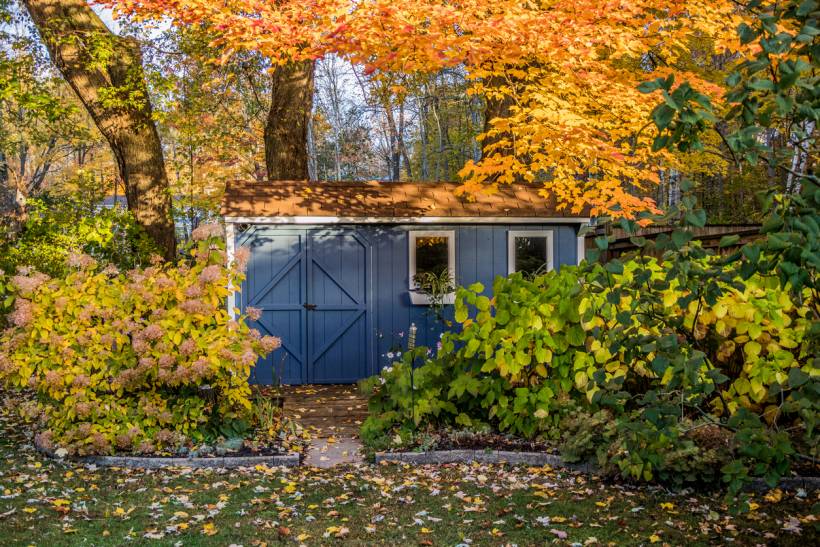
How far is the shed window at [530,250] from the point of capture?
9914 mm

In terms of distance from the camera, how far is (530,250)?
32.6ft

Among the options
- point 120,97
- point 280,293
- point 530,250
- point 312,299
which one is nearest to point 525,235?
point 530,250

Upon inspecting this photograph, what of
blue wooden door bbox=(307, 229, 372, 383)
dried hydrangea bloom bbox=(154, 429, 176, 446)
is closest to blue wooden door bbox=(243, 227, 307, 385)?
blue wooden door bbox=(307, 229, 372, 383)

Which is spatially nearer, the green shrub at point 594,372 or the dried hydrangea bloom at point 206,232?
the green shrub at point 594,372

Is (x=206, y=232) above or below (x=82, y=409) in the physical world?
above

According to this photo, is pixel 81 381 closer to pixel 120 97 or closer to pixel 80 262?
pixel 80 262

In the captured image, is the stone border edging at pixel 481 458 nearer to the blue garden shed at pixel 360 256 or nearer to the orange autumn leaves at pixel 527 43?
the orange autumn leaves at pixel 527 43

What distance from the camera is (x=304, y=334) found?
376 inches

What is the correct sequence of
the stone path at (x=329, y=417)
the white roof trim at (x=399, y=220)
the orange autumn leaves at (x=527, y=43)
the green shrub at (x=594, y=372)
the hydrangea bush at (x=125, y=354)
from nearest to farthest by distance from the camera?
the green shrub at (x=594, y=372)
the hydrangea bush at (x=125, y=354)
the stone path at (x=329, y=417)
the orange autumn leaves at (x=527, y=43)
the white roof trim at (x=399, y=220)

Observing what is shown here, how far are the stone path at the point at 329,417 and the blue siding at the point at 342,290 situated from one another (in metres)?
0.39

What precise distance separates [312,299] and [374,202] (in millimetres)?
1454

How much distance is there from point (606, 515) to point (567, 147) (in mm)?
5102

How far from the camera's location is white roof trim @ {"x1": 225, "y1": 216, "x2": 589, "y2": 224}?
30.3ft

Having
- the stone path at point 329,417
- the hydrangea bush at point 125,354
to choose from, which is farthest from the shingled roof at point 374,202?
the hydrangea bush at point 125,354
